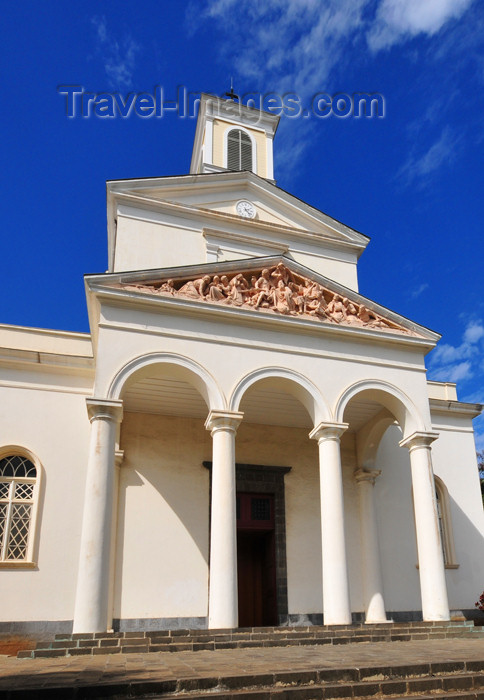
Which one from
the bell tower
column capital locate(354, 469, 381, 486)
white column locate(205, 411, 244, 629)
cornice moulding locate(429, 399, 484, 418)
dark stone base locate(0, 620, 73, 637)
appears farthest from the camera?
the bell tower

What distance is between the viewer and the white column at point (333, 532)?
1192 cm

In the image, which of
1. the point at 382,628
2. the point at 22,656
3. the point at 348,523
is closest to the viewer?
the point at 22,656

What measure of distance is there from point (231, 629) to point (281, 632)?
84 centimetres

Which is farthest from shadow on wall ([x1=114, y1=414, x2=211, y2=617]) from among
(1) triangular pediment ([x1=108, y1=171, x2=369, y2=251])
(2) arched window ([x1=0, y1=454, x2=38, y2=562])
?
(1) triangular pediment ([x1=108, y1=171, x2=369, y2=251])

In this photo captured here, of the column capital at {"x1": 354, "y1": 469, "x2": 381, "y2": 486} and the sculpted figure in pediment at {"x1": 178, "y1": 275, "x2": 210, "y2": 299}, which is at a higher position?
the sculpted figure in pediment at {"x1": 178, "y1": 275, "x2": 210, "y2": 299}

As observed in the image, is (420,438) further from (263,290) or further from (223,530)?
(223,530)

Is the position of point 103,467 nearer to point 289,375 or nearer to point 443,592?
point 289,375

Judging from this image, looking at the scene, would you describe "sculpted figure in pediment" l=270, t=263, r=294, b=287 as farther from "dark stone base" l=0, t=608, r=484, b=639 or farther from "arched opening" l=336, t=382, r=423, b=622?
"dark stone base" l=0, t=608, r=484, b=639

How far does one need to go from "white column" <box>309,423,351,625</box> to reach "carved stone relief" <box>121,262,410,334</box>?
266cm

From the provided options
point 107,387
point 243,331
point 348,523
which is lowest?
point 348,523

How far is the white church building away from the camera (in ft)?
41.0

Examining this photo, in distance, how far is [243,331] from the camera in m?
13.4

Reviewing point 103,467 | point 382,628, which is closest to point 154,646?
point 103,467

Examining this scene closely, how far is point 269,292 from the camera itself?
46.5ft
